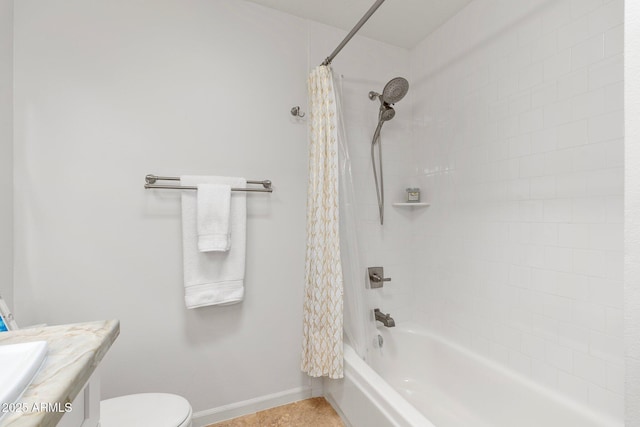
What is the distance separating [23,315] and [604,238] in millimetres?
2537

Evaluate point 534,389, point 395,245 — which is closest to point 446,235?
point 395,245

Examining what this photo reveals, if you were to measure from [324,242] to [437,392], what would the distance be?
1200 mm

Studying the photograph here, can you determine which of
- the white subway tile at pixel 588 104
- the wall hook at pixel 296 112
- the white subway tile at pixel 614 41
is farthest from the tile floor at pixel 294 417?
the white subway tile at pixel 614 41

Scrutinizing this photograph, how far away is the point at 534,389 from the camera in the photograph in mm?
1355

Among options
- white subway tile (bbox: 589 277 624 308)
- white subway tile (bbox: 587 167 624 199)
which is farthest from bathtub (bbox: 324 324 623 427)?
white subway tile (bbox: 587 167 624 199)

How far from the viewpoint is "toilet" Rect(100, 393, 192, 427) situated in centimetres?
113

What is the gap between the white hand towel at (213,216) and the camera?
59.9 inches

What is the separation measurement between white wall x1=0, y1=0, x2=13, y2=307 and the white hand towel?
77 cm

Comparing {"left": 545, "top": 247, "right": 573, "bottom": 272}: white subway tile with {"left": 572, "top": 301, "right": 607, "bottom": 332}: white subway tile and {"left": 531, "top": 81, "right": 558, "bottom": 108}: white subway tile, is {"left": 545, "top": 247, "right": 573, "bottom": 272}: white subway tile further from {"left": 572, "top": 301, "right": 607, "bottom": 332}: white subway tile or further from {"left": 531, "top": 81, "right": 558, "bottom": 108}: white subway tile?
{"left": 531, "top": 81, "right": 558, "bottom": 108}: white subway tile

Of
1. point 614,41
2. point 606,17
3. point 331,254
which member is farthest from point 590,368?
point 606,17

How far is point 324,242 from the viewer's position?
5.33 ft

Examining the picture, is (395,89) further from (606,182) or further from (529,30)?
(606,182)

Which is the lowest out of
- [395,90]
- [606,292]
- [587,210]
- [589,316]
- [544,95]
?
[589,316]

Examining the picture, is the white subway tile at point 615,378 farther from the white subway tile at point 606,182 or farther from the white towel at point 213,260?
the white towel at point 213,260
